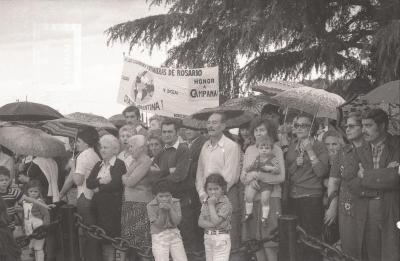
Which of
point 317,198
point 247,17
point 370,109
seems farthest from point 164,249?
point 247,17

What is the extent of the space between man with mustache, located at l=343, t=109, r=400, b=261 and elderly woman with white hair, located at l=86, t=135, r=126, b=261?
2.62 metres

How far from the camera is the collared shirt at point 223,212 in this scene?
6.49 m

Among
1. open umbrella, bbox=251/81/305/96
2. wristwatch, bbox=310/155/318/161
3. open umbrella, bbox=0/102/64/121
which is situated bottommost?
wristwatch, bbox=310/155/318/161

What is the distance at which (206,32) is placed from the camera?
13984mm

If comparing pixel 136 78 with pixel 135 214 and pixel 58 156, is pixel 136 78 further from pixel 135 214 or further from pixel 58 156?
pixel 135 214

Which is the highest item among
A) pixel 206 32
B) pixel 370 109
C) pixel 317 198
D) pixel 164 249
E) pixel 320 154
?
pixel 206 32

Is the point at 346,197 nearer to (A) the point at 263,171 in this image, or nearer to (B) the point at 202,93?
(A) the point at 263,171

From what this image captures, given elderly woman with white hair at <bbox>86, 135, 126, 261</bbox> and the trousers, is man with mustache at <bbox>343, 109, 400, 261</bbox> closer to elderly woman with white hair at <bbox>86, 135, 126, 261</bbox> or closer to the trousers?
the trousers

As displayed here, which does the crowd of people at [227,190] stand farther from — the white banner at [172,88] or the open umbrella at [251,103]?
the white banner at [172,88]

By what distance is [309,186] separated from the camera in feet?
22.3

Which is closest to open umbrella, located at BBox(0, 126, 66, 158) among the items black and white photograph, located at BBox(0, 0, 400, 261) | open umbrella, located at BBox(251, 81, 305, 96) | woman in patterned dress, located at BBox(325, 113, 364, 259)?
black and white photograph, located at BBox(0, 0, 400, 261)

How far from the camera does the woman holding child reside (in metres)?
6.72

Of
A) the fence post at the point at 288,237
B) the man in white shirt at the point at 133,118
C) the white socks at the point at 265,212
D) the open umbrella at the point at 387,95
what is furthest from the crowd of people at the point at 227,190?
the man in white shirt at the point at 133,118

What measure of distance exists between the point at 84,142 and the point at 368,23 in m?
7.55
